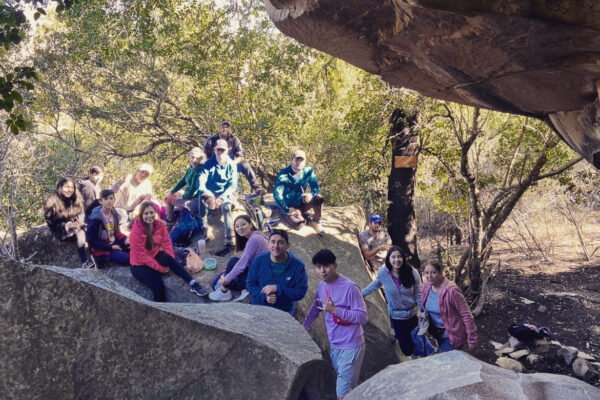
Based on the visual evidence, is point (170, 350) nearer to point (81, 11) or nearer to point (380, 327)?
point (380, 327)

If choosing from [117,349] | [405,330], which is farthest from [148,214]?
[405,330]

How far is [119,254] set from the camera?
21.0 feet

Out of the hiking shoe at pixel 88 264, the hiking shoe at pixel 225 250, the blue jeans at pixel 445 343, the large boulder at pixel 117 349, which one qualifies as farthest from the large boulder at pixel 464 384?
the hiking shoe at pixel 88 264

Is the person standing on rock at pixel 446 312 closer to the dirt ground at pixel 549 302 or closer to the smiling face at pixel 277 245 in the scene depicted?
the smiling face at pixel 277 245

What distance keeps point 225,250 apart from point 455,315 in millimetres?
3361

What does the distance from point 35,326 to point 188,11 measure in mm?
8261

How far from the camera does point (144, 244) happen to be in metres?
5.69

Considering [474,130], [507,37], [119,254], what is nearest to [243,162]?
[119,254]

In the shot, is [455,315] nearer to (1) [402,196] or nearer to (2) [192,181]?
(2) [192,181]

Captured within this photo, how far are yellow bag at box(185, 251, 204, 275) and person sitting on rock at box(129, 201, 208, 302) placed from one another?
0.45 metres

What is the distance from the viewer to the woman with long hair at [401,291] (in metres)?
5.23

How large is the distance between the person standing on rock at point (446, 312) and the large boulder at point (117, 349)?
1.83 meters

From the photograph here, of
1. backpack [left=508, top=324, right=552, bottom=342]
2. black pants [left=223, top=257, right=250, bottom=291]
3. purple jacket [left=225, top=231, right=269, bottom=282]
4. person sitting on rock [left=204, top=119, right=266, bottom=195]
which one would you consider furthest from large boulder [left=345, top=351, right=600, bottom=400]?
backpack [left=508, top=324, right=552, bottom=342]

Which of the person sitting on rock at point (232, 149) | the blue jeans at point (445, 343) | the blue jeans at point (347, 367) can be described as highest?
the person sitting on rock at point (232, 149)
